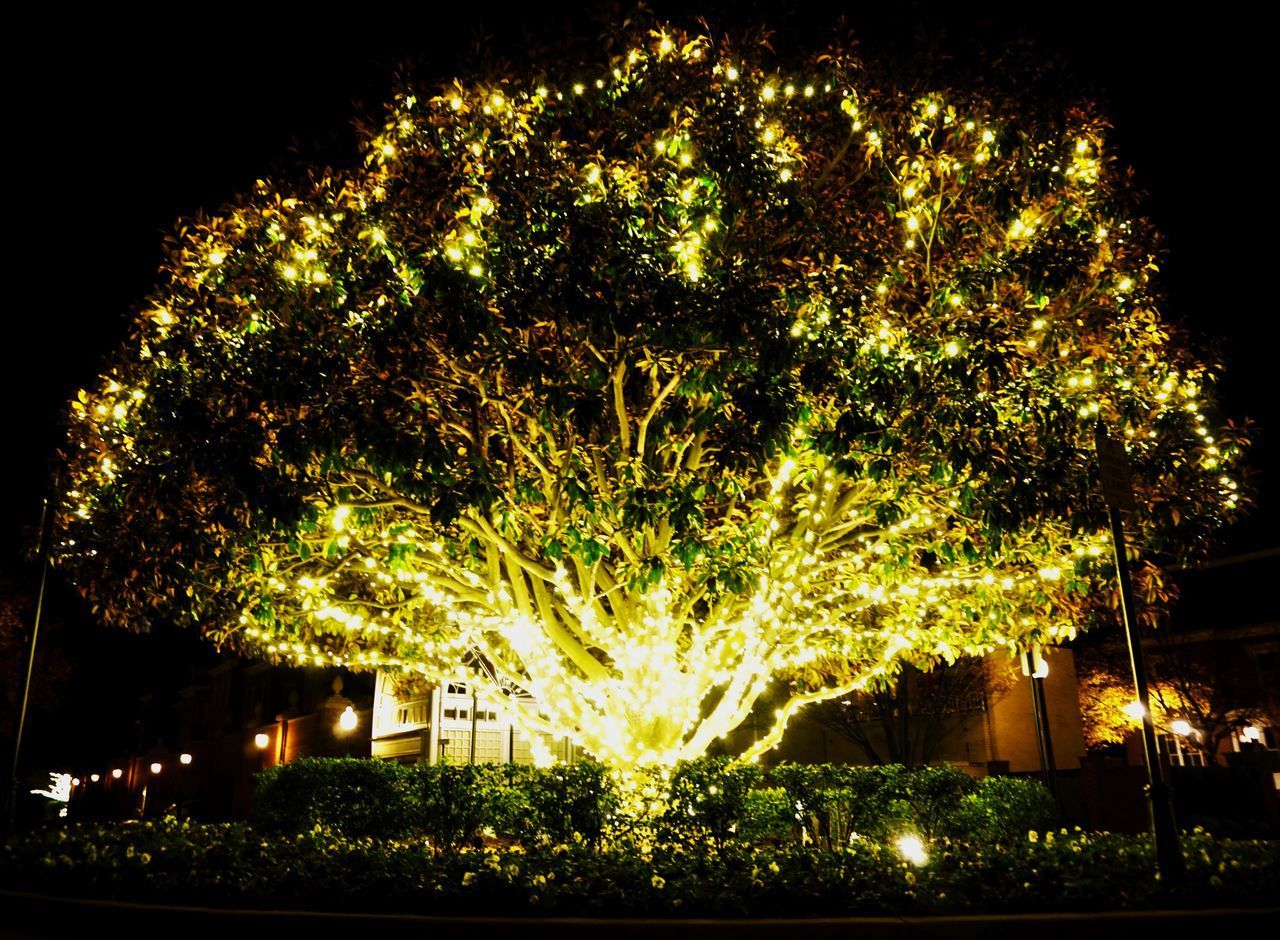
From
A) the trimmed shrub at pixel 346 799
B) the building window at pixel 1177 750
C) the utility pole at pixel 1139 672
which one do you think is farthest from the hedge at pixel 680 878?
the building window at pixel 1177 750

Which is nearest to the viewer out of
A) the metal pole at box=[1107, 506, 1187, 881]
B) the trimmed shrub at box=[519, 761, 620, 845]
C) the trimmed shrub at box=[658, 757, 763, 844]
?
the metal pole at box=[1107, 506, 1187, 881]

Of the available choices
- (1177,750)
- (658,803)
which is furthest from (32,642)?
(1177,750)

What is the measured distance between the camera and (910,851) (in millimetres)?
9945

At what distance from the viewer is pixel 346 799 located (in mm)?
13344

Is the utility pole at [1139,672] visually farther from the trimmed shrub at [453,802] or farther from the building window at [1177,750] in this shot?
the building window at [1177,750]

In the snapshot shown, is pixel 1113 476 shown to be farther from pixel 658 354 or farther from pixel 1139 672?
pixel 658 354

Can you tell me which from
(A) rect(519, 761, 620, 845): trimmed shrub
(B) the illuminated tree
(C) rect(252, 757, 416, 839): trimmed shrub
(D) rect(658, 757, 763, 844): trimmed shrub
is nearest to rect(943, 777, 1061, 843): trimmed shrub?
(D) rect(658, 757, 763, 844): trimmed shrub

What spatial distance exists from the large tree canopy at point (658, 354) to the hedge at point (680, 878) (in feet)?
10.1

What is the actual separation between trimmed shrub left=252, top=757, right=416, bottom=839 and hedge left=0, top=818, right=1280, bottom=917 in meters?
3.55

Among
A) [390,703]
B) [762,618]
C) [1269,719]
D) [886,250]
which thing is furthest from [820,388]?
[1269,719]

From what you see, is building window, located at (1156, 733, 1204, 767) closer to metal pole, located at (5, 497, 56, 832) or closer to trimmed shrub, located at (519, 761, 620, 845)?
trimmed shrub, located at (519, 761, 620, 845)

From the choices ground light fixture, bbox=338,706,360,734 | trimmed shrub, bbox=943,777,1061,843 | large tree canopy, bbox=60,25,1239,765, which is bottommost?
trimmed shrub, bbox=943,777,1061,843

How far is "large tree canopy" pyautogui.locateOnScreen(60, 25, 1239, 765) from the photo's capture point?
9945 millimetres

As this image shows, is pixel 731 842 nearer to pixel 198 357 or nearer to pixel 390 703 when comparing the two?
pixel 198 357
